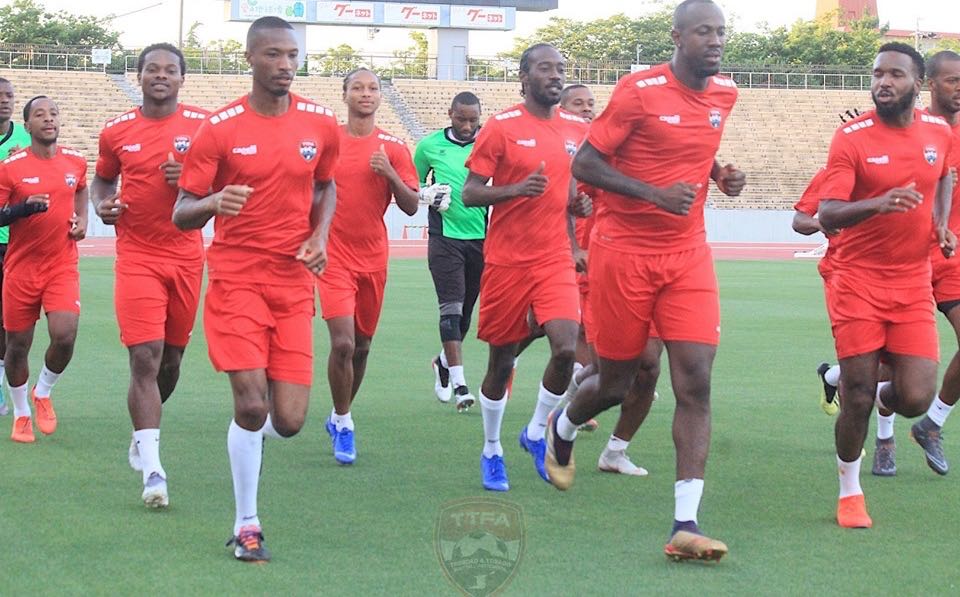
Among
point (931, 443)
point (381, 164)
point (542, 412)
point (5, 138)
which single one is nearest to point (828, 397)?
point (931, 443)

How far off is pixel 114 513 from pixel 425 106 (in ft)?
155

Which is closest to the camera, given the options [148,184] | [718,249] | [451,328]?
[148,184]

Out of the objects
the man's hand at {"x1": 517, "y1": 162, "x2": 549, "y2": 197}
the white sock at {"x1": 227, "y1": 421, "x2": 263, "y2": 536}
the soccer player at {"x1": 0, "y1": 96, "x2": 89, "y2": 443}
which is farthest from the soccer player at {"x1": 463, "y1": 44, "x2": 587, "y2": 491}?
the soccer player at {"x1": 0, "y1": 96, "x2": 89, "y2": 443}

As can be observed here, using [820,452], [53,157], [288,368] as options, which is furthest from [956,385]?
[53,157]

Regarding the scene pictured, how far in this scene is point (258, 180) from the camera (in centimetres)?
676

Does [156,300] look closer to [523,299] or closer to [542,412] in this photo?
[523,299]

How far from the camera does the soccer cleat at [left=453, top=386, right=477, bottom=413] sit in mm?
11438

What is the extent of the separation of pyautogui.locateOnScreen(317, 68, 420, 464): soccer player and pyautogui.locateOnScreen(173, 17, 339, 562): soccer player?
2223 millimetres

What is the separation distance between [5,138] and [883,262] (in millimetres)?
6933

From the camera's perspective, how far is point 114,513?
Result: 739cm

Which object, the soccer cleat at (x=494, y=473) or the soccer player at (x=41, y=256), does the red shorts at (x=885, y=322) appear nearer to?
the soccer cleat at (x=494, y=473)

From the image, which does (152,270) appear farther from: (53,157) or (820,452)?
(820,452)

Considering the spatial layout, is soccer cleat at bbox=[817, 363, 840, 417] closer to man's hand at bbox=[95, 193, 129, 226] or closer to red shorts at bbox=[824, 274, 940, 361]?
red shorts at bbox=[824, 274, 940, 361]

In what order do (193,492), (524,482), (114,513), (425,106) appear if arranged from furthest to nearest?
(425,106) < (524,482) < (193,492) < (114,513)
